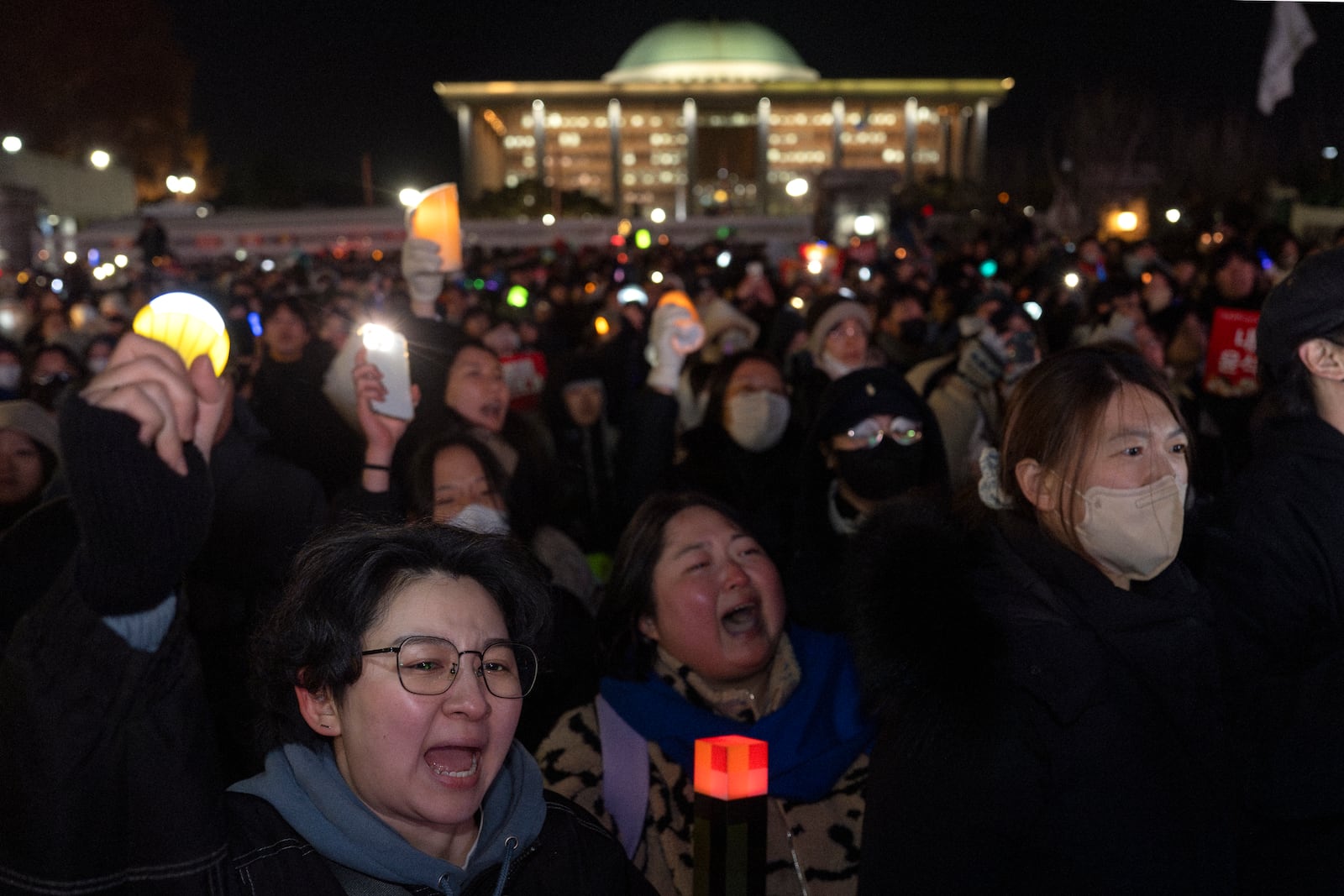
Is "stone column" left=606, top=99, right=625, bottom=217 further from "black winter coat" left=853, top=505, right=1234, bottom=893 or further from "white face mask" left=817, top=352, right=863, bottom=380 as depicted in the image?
"black winter coat" left=853, top=505, right=1234, bottom=893

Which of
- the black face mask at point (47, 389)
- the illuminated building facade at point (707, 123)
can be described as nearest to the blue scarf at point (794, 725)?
the black face mask at point (47, 389)

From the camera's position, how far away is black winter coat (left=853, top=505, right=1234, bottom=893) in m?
2.04

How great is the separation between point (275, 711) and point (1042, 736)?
1.16 meters

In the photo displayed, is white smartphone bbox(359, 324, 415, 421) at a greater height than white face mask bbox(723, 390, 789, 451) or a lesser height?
greater

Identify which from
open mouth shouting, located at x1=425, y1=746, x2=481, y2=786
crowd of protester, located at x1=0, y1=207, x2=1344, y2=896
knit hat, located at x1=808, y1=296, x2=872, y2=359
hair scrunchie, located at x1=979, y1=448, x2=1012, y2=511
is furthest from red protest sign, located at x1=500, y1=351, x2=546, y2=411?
open mouth shouting, located at x1=425, y1=746, x2=481, y2=786

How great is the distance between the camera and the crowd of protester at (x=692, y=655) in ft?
4.67

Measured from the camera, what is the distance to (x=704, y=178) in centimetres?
7888

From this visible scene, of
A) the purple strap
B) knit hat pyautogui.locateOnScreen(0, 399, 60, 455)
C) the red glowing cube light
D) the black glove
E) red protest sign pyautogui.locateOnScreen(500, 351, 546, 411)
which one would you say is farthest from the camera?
red protest sign pyautogui.locateOnScreen(500, 351, 546, 411)

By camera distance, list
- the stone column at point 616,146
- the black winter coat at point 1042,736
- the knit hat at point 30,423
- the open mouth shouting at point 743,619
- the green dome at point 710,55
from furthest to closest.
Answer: the green dome at point 710,55 → the stone column at point 616,146 → the knit hat at point 30,423 → the open mouth shouting at point 743,619 → the black winter coat at point 1042,736

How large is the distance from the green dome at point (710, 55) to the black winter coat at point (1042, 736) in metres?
75.3

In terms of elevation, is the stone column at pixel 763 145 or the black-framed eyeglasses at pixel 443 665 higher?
the stone column at pixel 763 145

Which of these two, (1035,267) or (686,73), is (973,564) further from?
(686,73)

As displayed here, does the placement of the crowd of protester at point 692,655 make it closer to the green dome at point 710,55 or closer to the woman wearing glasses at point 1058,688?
the woman wearing glasses at point 1058,688

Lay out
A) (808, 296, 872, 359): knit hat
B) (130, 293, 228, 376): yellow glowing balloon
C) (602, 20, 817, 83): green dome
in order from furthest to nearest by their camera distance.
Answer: (602, 20, 817, 83): green dome, (808, 296, 872, 359): knit hat, (130, 293, 228, 376): yellow glowing balloon
